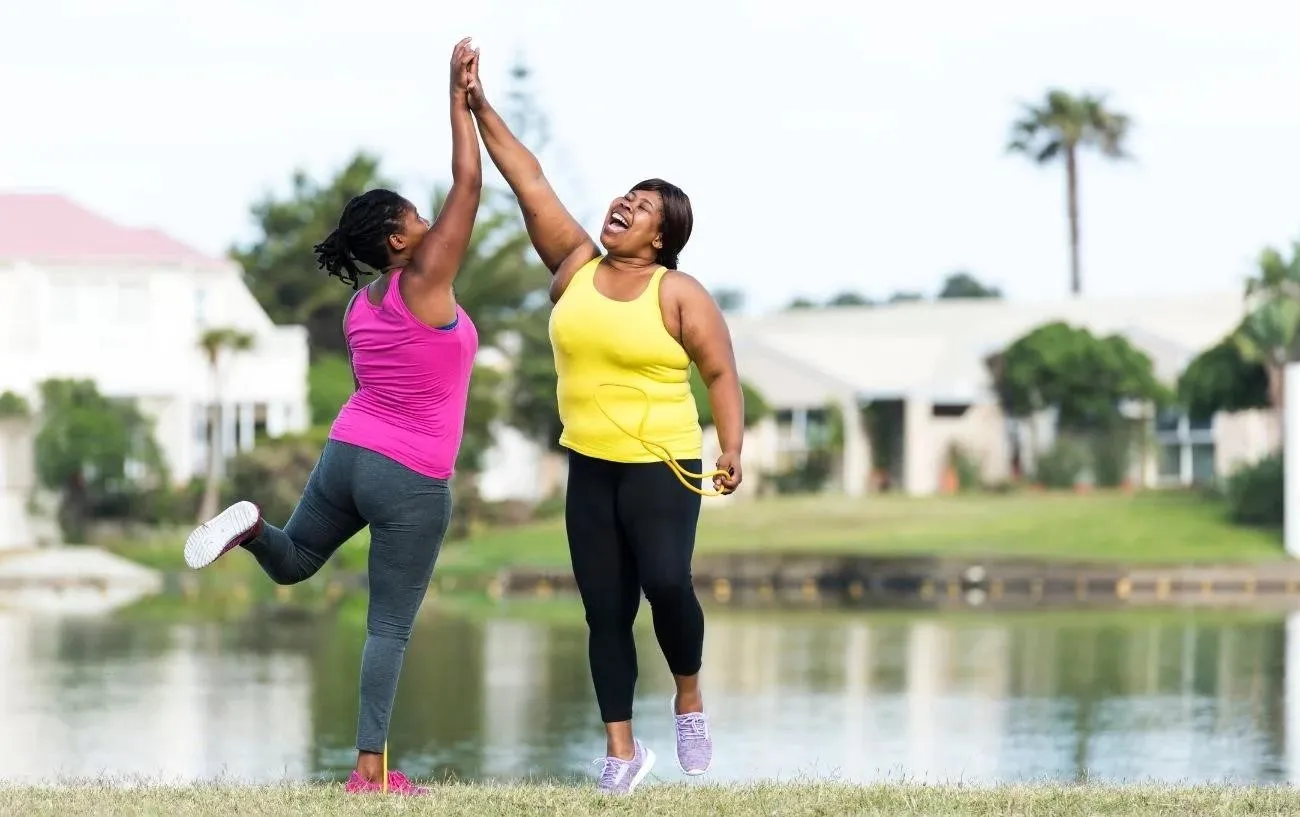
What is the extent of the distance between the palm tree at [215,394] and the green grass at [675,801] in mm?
32149

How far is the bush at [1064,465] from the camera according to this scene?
4812cm

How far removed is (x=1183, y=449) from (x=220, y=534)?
43657 millimetres

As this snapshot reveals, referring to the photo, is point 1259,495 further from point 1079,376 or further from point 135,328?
point 135,328

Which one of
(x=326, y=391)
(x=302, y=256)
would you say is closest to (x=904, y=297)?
(x=302, y=256)

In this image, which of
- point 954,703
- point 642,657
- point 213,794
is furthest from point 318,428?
point 213,794

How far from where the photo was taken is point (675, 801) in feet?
25.3

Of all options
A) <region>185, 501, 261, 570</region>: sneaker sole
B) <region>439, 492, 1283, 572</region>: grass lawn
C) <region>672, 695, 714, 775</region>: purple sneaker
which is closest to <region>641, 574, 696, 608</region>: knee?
<region>672, 695, 714, 775</region>: purple sneaker

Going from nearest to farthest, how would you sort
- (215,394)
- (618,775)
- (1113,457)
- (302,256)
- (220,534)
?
(220,534) → (618,775) → (215,394) → (1113,457) → (302,256)

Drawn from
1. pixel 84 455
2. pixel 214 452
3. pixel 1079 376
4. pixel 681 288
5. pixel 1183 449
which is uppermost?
pixel 1079 376

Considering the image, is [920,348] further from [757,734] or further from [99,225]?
[757,734]

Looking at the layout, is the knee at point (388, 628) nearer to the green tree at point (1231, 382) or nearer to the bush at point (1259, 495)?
the bush at point (1259, 495)

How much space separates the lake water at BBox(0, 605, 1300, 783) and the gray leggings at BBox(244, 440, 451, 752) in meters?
2.85

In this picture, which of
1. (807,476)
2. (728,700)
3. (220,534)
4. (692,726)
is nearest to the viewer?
(220,534)

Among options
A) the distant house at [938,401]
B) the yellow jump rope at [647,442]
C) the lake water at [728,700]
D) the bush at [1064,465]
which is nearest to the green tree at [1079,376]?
the bush at [1064,465]
